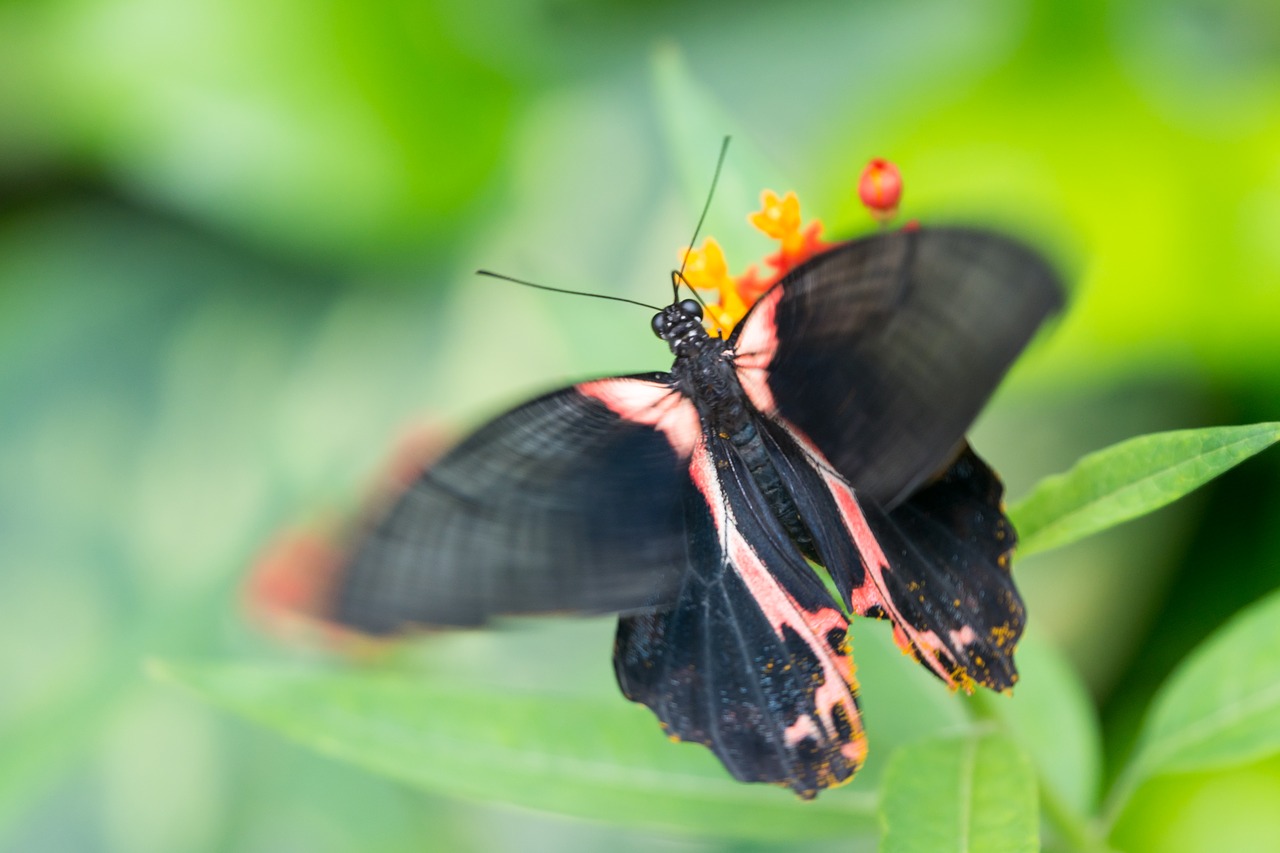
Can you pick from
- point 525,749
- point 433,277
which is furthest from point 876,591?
point 433,277

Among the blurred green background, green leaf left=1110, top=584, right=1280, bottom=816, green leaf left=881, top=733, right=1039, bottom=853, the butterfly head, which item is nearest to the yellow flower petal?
the butterfly head

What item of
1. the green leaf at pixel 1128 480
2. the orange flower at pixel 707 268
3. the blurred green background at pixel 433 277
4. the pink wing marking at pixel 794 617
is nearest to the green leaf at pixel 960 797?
the pink wing marking at pixel 794 617

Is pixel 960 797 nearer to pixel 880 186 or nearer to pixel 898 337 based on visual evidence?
pixel 898 337

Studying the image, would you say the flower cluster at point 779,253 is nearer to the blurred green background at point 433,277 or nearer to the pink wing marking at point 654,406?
the pink wing marking at point 654,406

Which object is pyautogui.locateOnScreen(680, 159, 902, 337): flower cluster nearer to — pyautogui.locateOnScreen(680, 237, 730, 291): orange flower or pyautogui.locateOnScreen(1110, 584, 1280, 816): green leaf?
pyautogui.locateOnScreen(680, 237, 730, 291): orange flower

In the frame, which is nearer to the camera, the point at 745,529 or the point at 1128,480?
the point at 1128,480

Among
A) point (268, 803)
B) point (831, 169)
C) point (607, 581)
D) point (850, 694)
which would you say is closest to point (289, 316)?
point (268, 803)
